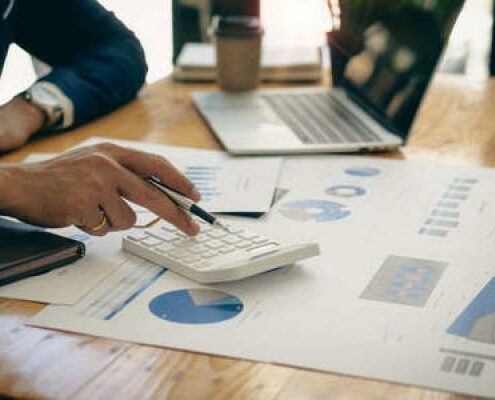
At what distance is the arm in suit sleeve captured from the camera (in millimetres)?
1531

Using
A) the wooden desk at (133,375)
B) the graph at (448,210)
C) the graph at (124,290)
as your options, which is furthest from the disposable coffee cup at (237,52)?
the wooden desk at (133,375)

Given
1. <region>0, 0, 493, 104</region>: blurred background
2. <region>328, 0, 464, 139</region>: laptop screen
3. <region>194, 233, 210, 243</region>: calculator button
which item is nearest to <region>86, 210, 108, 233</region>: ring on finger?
<region>194, 233, 210, 243</region>: calculator button

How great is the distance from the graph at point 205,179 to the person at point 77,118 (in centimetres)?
14

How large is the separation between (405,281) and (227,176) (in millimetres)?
400

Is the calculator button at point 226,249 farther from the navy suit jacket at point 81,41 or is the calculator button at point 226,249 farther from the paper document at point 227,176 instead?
the navy suit jacket at point 81,41

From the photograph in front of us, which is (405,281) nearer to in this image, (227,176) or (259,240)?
(259,240)

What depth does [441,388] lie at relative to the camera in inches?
25.6

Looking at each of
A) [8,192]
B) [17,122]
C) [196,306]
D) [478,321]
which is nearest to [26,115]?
[17,122]

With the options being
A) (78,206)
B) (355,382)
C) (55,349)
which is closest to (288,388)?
(355,382)

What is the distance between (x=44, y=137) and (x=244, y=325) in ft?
2.44

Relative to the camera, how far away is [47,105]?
137cm

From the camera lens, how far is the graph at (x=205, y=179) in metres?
1.09

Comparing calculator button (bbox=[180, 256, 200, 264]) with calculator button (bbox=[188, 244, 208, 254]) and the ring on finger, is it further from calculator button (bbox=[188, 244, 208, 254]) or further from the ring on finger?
the ring on finger

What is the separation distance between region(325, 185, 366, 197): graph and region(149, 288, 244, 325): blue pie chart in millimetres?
345
